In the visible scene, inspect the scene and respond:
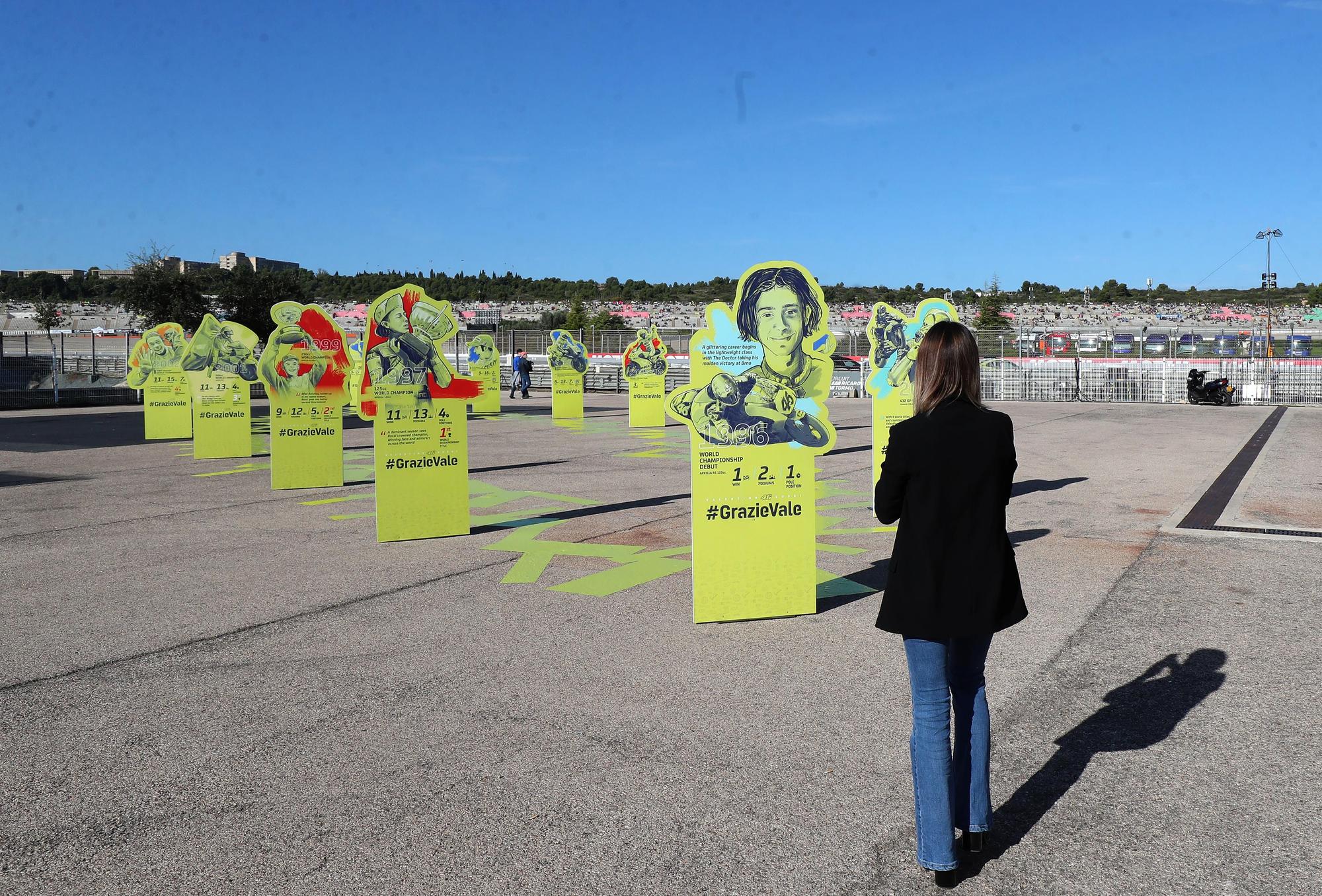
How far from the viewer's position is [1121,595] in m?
7.22

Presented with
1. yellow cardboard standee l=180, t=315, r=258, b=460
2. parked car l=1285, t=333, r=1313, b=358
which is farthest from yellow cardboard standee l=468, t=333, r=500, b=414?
parked car l=1285, t=333, r=1313, b=358

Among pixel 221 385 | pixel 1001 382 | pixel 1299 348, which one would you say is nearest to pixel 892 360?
pixel 221 385

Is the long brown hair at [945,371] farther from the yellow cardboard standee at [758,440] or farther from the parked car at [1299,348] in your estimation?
the parked car at [1299,348]

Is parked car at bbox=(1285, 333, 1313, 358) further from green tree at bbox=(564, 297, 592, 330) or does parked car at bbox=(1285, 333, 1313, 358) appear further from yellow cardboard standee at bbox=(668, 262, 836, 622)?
green tree at bbox=(564, 297, 592, 330)

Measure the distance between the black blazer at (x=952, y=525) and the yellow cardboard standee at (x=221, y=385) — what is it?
15.2m

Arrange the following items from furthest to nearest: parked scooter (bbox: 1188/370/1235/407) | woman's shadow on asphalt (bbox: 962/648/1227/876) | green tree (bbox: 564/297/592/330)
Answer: green tree (bbox: 564/297/592/330) < parked scooter (bbox: 1188/370/1235/407) < woman's shadow on asphalt (bbox: 962/648/1227/876)

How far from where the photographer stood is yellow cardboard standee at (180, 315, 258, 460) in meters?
16.8

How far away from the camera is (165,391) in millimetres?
20719

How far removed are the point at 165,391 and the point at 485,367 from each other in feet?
34.7

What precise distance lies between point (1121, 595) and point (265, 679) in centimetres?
567

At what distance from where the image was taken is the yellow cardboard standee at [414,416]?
966 centimetres

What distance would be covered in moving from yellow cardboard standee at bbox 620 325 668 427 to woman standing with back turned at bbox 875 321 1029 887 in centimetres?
2091

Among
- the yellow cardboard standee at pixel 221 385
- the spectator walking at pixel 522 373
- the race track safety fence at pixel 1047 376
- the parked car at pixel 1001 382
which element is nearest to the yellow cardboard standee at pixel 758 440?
the yellow cardboard standee at pixel 221 385

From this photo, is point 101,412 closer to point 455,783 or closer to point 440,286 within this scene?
point 455,783
